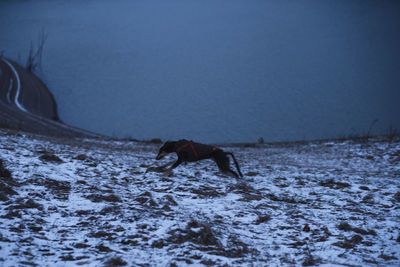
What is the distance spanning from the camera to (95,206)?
12.5ft

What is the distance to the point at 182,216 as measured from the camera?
→ 3686 millimetres

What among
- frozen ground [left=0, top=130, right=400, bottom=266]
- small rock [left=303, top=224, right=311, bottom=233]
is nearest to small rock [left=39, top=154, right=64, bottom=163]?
frozen ground [left=0, top=130, right=400, bottom=266]

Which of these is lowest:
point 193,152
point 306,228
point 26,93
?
point 306,228

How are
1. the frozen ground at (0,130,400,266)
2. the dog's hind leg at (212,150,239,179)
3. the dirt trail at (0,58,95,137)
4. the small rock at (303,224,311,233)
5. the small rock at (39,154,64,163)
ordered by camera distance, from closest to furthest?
the frozen ground at (0,130,400,266) → the small rock at (303,224,311,233) → the small rock at (39,154,64,163) → the dog's hind leg at (212,150,239,179) → the dirt trail at (0,58,95,137)

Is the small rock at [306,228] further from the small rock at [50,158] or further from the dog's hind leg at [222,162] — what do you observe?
the small rock at [50,158]

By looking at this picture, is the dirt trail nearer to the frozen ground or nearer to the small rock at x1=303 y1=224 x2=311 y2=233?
the frozen ground

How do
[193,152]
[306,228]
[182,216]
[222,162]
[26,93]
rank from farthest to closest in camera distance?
[26,93] → [222,162] → [193,152] → [182,216] → [306,228]

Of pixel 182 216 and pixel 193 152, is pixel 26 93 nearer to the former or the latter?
pixel 193 152

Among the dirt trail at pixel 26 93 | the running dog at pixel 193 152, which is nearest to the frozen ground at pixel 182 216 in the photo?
the running dog at pixel 193 152

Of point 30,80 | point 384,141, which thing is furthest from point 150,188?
point 30,80

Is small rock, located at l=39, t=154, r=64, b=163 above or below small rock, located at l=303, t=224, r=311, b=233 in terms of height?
above

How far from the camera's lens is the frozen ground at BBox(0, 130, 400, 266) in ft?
9.05

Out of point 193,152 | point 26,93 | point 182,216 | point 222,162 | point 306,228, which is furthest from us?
point 26,93

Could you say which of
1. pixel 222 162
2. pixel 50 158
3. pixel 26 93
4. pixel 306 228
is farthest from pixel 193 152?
pixel 26 93
